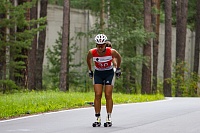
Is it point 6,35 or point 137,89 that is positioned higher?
point 6,35

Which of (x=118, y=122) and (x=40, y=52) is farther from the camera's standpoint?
(x=40, y=52)

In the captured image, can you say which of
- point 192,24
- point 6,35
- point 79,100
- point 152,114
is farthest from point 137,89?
point 152,114

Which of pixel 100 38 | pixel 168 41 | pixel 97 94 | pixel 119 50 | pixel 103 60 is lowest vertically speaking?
pixel 97 94

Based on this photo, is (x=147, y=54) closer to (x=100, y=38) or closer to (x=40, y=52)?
(x=40, y=52)

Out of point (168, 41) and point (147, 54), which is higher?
point (168, 41)

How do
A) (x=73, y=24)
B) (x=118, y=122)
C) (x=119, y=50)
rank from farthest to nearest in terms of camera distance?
(x=73, y=24) → (x=119, y=50) → (x=118, y=122)

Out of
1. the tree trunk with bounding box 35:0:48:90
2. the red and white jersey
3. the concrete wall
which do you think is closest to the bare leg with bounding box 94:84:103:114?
the red and white jersey

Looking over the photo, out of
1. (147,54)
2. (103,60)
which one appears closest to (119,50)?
(147,54)

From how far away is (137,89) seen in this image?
45750 millimetres

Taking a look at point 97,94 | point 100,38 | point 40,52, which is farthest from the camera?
point 40,52

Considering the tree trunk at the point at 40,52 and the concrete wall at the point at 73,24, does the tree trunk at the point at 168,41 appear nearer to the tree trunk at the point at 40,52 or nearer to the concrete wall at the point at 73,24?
the concrete wall at the point at 73,24

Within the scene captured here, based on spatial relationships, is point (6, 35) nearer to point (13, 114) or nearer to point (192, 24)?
point (13, 114)

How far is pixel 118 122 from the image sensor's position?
15406 mm

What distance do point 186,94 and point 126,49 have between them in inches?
185
